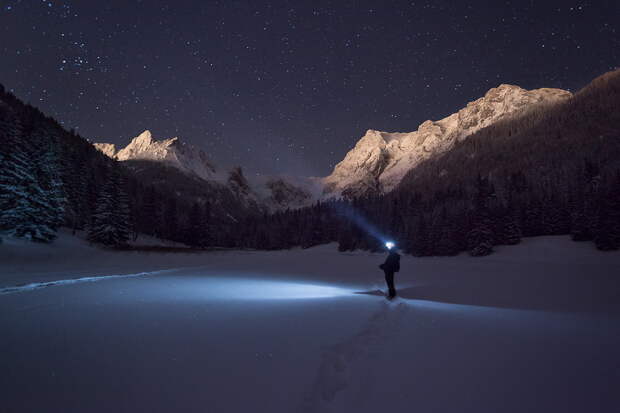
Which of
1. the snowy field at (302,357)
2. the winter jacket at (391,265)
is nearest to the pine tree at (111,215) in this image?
the snowy field at (302,357)

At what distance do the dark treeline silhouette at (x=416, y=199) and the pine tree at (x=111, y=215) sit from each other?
0.14 meters

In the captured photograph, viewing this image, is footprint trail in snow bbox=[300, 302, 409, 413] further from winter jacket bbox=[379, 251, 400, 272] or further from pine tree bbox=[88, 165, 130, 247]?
pine tree bbox=[88, 165, 130, 247]

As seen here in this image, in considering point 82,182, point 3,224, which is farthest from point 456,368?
point 82,182

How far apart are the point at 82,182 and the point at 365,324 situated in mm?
56005

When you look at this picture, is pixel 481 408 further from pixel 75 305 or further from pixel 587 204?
pixel 587 204

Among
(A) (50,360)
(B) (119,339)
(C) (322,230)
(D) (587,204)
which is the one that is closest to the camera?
(A) (50,360)

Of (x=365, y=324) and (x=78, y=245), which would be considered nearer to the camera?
(x=365, y=324)

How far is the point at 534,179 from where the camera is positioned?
80.4 m

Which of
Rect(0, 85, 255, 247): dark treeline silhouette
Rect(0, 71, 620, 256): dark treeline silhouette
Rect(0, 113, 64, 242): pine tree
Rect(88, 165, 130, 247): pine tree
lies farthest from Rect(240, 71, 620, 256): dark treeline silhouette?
Rect(0, 113, 64, 242): pine tree

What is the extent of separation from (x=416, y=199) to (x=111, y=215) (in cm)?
7601

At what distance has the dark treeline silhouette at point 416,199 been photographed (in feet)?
91.2

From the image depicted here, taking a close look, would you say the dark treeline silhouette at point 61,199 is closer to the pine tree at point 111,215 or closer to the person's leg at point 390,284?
the pine tree at point 111,215

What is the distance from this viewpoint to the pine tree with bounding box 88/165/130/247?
3562cm

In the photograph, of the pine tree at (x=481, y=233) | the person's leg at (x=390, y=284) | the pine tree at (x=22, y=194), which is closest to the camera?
the person's leg at (x=390, y=284)
